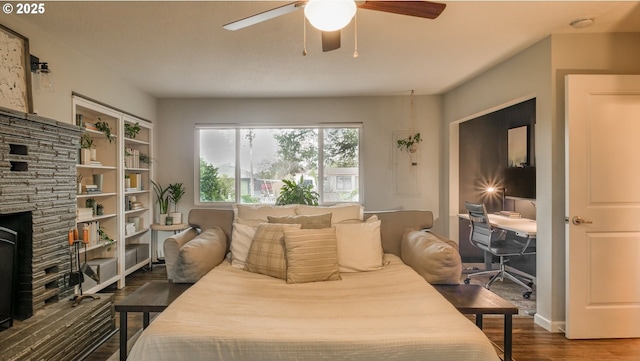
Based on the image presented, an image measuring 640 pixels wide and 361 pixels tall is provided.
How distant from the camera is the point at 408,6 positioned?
5.42 feet

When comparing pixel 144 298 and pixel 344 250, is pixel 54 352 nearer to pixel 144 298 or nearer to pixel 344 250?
pixel 144 298

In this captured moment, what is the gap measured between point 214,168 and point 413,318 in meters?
4.01

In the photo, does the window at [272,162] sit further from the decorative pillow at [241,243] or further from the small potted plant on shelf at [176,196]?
the decorative pillow at [241,243]

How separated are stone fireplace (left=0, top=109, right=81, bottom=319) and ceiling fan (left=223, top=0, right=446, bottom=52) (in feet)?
5.33

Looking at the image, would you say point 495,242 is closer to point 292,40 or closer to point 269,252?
point 269,252

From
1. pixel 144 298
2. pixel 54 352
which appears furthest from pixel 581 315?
pixel 54 352

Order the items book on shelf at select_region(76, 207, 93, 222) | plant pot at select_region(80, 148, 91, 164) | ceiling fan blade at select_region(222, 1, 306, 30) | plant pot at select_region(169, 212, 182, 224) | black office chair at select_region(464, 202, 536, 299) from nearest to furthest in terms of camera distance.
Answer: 1. ceiling fan blade at select_region(222, 1, 306, 30)
2. book on shelf at select_region(76, 207, 93, 222)
3. plant pot at select_region(80, 148, 91, 164)
4. black office chair at select_region(464, 202, 536, 299)
5. plant pot at select_region(169, 212, 182, 224)

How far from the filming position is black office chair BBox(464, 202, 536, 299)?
3584mm

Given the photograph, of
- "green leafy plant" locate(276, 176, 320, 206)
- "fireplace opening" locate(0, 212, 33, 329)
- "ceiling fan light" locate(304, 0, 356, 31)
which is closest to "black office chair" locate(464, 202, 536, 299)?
"green leafy plant" locate(276, 176, 320, 206)

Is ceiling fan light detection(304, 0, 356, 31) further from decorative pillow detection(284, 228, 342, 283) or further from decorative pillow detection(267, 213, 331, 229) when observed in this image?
decorative pillow detection(267, 213, 331, 229)

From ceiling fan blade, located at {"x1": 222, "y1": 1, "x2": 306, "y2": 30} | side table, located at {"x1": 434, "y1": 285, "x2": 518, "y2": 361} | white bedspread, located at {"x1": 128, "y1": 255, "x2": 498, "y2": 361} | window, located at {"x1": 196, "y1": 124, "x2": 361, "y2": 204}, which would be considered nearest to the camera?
white bedspread, located at {"x1": 128, "y1": 255, "x2": 498, "y2": 361}

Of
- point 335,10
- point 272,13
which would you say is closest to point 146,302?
point 272,13

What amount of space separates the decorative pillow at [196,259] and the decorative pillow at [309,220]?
467mm

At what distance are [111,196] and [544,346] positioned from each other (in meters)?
4.28
